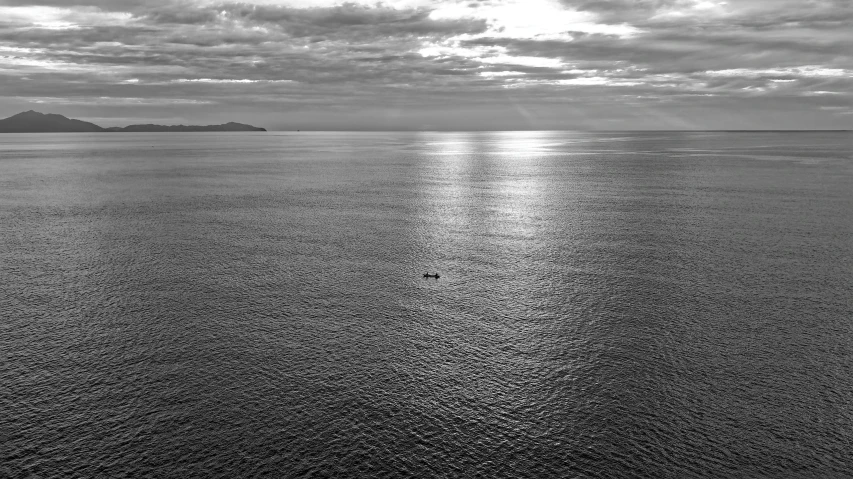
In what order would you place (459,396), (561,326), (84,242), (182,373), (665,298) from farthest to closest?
1. (84,242)
2. (665,298)
3. (561,326)
4. (182,373)
5. (459,396)

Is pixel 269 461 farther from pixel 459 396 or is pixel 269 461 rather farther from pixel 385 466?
pixel 459 396

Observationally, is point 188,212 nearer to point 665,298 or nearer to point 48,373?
point 48,373

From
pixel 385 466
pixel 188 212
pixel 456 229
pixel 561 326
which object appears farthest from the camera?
pixel 188 212

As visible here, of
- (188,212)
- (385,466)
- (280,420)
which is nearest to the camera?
(385,466)

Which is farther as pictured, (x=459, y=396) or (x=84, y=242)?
(x=84, y=242)

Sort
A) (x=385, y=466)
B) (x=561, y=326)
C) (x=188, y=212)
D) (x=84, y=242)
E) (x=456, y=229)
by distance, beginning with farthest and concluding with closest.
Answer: (x=188, y=212)
(x=456, y=229)
(x=84, y=242)
(x=561, y=326)
(x=385, y=466)

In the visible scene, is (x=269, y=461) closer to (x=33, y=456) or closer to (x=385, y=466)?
(x=385, y=466)

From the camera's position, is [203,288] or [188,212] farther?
[188,212]

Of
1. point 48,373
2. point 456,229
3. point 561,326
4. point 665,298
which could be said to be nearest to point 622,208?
point 456,229

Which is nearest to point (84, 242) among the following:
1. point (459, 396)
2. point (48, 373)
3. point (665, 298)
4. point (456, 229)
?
point (48, 373)
